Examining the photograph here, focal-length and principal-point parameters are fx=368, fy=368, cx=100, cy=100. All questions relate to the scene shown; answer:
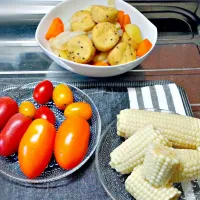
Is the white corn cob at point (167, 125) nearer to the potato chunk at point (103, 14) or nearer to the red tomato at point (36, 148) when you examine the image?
the red tomato at point (36, 148)

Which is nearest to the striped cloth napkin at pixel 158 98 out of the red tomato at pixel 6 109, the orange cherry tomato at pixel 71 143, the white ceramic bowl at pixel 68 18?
the white ceramic bowl at pixel 68 18

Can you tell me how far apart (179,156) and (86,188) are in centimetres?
21

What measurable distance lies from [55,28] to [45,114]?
1.00ft

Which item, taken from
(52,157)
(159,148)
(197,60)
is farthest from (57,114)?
(197,60)

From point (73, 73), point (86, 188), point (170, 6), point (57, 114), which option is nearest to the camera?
point (86, 188)

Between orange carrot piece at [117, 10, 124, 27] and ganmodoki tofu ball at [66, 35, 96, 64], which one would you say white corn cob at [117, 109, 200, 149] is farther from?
orange carrot piece at [117, 10, 124, 27]

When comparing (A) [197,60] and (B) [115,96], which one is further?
(A) [197,60]

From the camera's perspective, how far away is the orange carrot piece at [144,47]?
990 mm

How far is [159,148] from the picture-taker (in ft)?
2.20

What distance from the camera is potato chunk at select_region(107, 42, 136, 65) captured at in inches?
→ 36.6

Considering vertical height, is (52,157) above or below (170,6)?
below

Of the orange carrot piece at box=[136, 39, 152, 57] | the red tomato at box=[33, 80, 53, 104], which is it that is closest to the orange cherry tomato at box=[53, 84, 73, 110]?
the red tomato at box=[33, 80, 53, 104]

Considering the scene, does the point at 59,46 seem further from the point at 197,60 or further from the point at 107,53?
the point at 197,60

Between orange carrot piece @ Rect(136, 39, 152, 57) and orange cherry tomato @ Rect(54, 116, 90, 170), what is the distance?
0.29 metres
